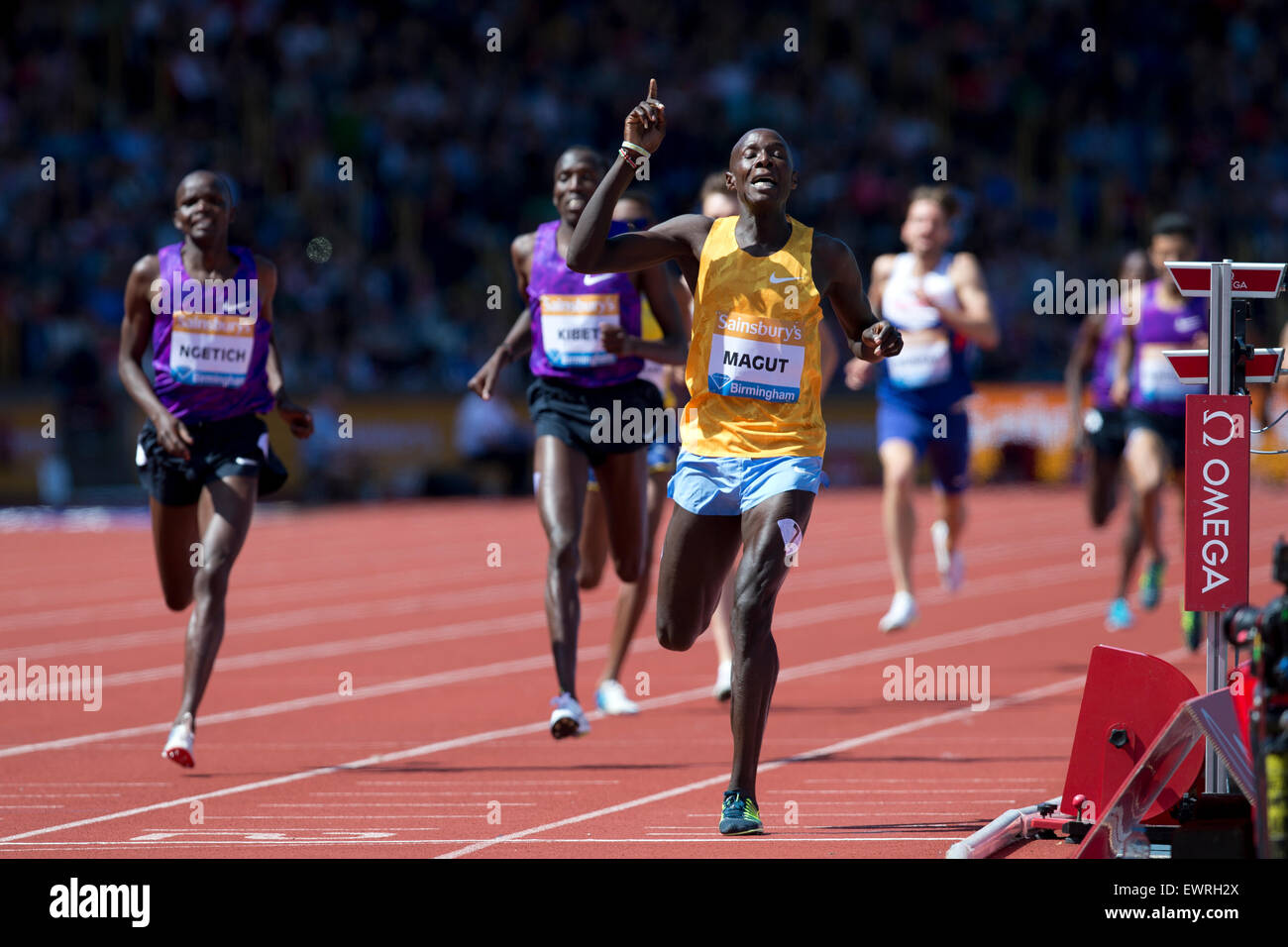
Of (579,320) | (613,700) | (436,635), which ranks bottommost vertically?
(613,700)

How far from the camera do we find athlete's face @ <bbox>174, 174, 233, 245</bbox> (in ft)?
25.6

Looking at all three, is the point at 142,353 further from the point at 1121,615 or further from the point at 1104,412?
the point at 1121,615

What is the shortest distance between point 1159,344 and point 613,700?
432cm

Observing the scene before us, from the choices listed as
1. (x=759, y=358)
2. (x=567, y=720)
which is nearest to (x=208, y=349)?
(x=567, y=720)

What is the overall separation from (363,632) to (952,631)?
3.88 meters

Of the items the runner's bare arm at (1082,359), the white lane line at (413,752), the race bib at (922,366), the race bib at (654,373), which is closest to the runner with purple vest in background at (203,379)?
the white lane line at (413,752)

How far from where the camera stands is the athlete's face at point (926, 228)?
10.7 m

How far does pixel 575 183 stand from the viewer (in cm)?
809

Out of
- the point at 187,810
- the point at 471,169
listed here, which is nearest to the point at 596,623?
the point at 187,810

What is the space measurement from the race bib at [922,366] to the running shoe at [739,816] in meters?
5.30

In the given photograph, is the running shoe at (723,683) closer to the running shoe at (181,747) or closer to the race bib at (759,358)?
the running shoe at (181,747)

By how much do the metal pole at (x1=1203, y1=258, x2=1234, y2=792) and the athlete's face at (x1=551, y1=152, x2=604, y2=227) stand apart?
336 cm

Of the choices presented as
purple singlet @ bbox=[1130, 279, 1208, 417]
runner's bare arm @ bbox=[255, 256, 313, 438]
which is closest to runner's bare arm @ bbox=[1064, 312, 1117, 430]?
purple singlet @ bbox=[1130, 279, 1208, 417]

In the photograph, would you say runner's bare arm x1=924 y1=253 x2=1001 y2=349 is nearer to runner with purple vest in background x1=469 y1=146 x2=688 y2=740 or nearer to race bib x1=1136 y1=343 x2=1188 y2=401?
race bib x1=1136 y1=343 x2=1188 y2=401
